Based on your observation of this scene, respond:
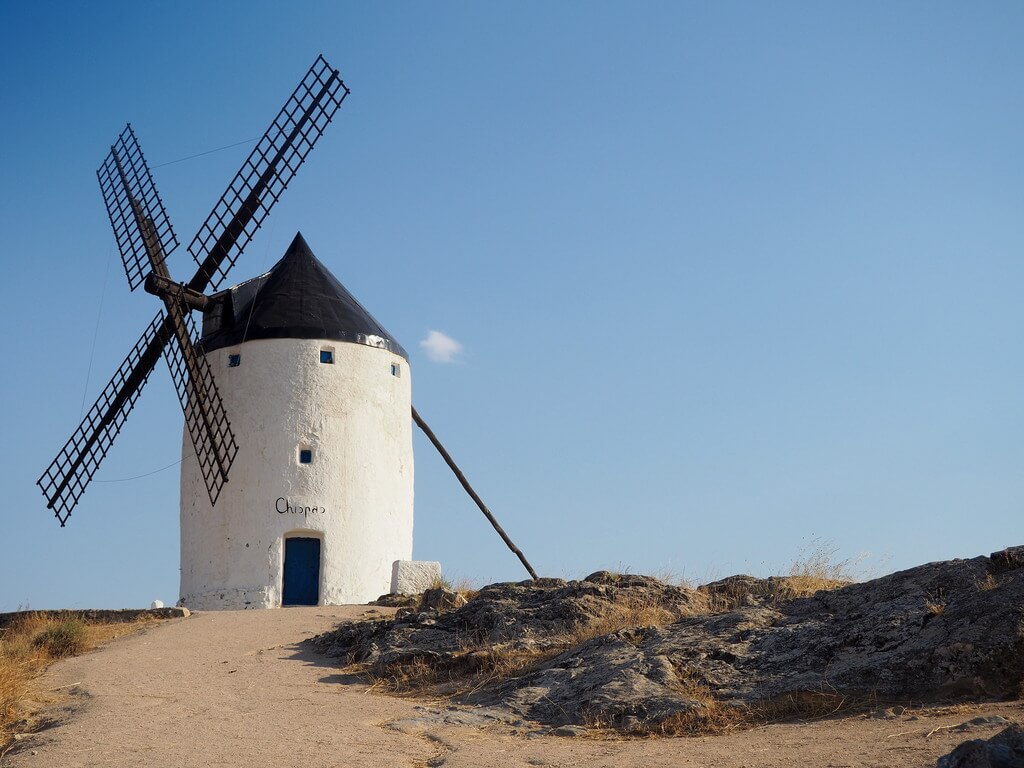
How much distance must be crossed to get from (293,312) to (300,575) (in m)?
4.74

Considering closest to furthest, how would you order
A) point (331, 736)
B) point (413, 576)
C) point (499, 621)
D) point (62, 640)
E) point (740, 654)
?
point (331, 736)
point (740, 654)
point (499, 621)
point (62, 640)
point (413, 576)

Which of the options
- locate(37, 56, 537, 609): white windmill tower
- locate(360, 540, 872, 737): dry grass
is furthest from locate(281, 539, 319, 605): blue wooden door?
locate(360, 540, 872, 737): dry grass

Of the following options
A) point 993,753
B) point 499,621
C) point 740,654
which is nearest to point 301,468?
point 499,621

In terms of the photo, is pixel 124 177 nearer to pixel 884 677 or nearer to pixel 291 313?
pixel 291 313

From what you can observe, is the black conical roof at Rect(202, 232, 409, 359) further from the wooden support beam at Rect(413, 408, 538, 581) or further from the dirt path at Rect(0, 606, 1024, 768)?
the dirt path at Rect(0, 606, 1024, 768)

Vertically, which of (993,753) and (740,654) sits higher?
(740,654)

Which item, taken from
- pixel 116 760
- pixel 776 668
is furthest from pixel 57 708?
pixel 776 668

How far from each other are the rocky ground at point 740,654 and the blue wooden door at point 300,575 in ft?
24.1

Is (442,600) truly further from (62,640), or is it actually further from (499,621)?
(62,640)

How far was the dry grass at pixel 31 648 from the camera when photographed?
8.31 m

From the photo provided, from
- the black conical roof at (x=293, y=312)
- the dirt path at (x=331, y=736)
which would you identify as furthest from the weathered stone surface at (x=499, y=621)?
the black conical roof at (x=293, y=312)

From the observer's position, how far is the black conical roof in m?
18.3

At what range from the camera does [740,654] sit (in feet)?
24.7

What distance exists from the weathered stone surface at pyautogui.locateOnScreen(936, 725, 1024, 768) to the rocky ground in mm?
2106
